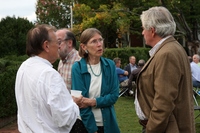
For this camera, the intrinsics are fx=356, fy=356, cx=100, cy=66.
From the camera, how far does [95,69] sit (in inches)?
153

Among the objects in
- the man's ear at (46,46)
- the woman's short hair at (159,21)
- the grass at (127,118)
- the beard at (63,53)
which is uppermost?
the woman's short hair at (159,21)

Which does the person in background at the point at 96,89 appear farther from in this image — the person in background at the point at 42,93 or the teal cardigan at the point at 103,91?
the person in background at the point at 42,93

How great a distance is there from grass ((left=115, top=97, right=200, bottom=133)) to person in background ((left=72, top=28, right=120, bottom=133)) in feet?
15.1

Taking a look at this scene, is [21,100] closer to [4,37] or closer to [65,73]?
[65,73]

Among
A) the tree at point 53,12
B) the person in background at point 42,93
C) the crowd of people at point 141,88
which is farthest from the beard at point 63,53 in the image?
the tree at point 53,12

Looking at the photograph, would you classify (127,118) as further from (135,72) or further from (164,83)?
(164,83)

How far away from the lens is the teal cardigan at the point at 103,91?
12.3ft

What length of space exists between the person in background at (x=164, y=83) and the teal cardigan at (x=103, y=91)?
1.90ft

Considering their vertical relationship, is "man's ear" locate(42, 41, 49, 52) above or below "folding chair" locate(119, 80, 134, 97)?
above

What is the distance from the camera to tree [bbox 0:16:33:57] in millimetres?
13695

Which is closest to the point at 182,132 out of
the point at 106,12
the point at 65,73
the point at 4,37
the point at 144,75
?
the point at 144,75

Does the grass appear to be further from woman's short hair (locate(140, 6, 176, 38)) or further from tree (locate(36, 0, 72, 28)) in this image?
tree (locate(36, 0, 72, 28))

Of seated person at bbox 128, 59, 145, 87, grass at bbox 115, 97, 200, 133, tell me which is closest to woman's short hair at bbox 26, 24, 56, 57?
grass at bbox 115, 97, 200, 133

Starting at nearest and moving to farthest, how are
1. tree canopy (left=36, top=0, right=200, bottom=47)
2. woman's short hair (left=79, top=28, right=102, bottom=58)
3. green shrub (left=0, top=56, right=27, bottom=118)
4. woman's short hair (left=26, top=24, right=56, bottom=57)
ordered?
woman's short hair (left=26, top=24, right=56, bottom=57)
woman's short hair (left=79, top=28, right=102, bottom=58)
green shrub (left=0, top=56, right=27, bottom=118)
tree canopy (left=36, top=0, right=200, bottom=47)
